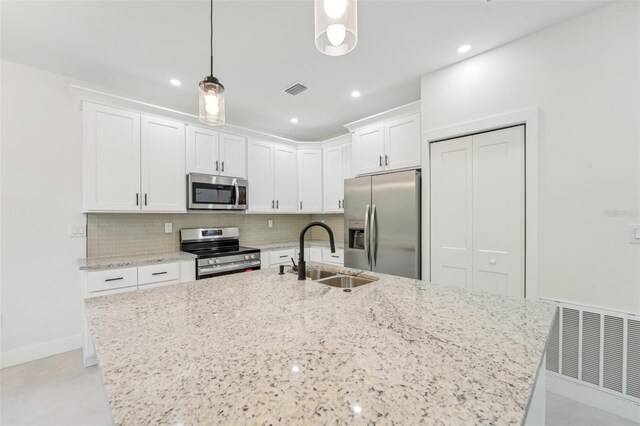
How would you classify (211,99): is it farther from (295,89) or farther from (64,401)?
(64,401)

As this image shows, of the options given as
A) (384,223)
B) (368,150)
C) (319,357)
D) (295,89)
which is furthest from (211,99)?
(368,150)

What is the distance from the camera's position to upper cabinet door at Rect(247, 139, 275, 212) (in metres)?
3.85

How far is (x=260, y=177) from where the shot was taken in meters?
3.96

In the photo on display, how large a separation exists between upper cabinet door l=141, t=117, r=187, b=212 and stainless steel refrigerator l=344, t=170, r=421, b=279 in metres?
1.93

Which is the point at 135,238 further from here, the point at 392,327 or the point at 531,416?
the point at 531,416

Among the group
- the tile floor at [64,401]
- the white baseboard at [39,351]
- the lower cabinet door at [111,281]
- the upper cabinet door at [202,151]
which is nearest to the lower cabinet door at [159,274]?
the lower cabinet door at [111,281]

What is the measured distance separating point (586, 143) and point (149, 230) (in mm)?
4104

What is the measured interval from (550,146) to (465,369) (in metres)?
2.13

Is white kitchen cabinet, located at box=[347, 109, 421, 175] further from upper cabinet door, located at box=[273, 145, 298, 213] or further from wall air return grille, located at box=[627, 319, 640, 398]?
wall air return grille, located at box=[627, 319, 640, 398]

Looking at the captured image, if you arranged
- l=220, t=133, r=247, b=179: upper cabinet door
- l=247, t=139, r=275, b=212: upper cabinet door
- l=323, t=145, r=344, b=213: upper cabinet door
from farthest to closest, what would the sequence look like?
1. l=323, t=145, r=344, b=213: upper cabinet door
2. l=247, t=139, r=275, b=212: upper cabinet door
3. l=220, t=133, r=247, b=179: upper cabinet door

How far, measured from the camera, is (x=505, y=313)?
1171 millimetres

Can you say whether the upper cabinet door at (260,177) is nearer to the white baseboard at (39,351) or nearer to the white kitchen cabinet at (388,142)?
the white kitchen cabinet at (388,142)

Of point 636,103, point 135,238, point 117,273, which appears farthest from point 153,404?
point 135,238

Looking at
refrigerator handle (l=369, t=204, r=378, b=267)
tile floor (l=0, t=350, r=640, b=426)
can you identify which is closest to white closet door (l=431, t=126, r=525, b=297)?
refrigerator handle (l=369, t=204, r=378, b=267)
